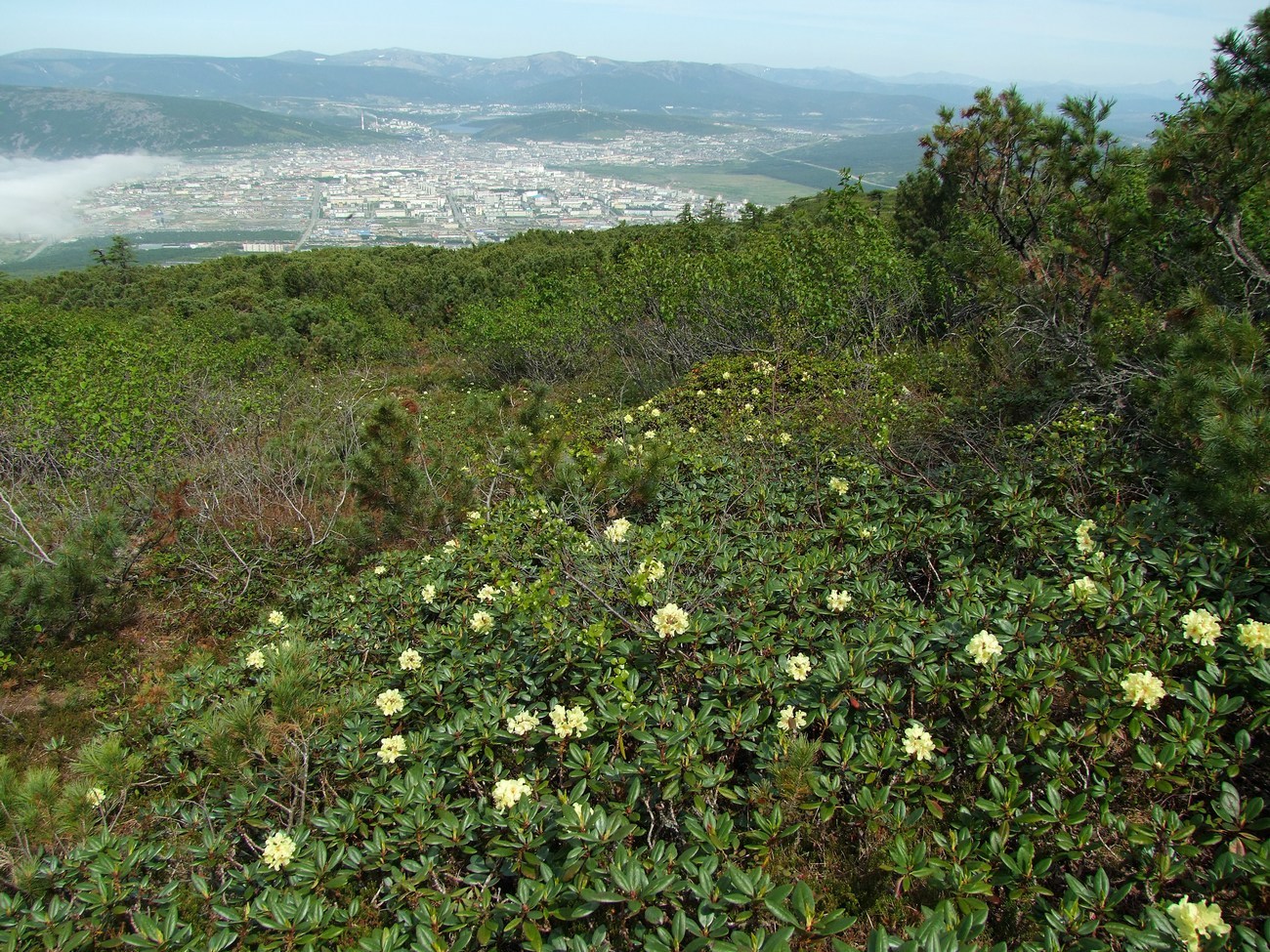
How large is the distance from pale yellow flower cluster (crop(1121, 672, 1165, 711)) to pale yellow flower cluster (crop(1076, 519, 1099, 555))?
0.76 meters

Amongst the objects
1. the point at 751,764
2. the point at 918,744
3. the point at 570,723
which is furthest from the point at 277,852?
the point at 918,744

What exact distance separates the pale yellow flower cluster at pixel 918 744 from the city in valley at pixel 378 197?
1763 inches

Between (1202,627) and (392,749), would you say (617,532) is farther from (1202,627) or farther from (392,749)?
(1202,627)

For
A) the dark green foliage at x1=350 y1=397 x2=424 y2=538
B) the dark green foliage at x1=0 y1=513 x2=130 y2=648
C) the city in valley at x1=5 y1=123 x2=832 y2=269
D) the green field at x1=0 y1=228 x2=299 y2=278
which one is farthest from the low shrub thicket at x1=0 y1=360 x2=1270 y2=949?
the green field at x1=0 y1=228 x2=299 y2=278

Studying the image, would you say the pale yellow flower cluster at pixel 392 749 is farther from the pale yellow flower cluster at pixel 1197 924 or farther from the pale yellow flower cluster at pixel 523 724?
the pale yellow flower cluster at pixel 1197 924

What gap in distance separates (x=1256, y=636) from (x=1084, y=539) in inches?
28.5

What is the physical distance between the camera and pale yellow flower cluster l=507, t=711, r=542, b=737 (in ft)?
7.70

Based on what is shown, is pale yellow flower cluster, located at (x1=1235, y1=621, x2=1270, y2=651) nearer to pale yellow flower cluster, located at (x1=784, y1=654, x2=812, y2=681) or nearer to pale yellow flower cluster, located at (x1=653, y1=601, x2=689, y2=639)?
pale yellow flower cluster, located at (x1=784, y1=654, x2=812, y2=681)

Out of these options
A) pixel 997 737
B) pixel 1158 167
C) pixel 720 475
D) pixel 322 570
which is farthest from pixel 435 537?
pixel 1158 167

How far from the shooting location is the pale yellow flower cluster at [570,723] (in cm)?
229

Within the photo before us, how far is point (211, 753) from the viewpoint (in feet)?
7.98

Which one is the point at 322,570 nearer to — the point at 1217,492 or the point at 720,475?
the point at 720,475

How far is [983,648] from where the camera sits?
7.23ft

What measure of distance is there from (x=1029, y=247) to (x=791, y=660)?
515 centimetres
